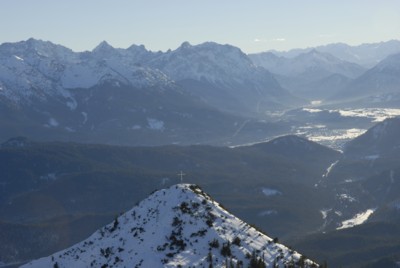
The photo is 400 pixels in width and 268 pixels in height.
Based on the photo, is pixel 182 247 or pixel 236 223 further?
pixel 236 223

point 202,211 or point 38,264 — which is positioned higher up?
point 202,211

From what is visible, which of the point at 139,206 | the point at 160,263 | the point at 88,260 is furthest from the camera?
the point at 139,206

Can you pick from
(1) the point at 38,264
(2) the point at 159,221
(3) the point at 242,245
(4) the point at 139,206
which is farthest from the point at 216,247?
(1) the point at 38,264

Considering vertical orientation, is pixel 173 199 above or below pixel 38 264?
above

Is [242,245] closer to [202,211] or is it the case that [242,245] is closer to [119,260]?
[202,211]

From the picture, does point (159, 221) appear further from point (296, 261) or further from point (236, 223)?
point (296, 261)

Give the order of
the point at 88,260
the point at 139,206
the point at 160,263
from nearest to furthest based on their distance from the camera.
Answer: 1. the point at 160,263
2. the point at 88,260
3. the point at 139,206

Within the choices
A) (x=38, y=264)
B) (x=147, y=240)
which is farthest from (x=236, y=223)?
(x=38, y=264)
